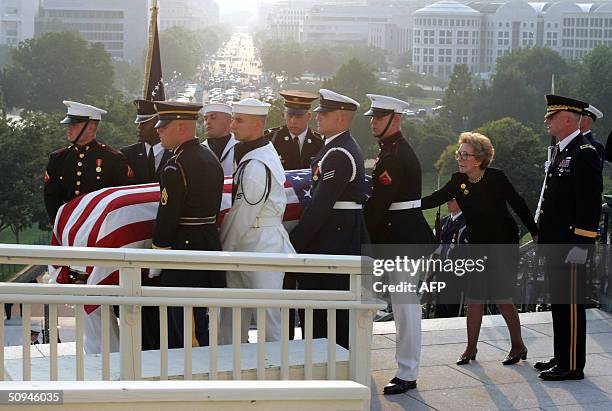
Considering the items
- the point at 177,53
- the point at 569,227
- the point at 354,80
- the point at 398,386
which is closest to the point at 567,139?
the point at 569,227

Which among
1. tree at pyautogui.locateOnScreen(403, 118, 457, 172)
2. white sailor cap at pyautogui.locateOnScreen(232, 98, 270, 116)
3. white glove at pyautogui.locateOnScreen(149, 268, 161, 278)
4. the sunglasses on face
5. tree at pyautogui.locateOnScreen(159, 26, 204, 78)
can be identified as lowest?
tree at pyautogui.locateOnScreen(403, 118, 457, 172)

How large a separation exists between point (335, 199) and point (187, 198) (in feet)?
2.48

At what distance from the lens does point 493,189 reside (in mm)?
6539

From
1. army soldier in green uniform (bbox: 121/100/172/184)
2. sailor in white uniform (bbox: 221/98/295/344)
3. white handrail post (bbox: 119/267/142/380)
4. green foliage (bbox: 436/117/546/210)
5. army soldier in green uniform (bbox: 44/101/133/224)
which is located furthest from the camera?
green foliage (bbox: 436/117/546/210)

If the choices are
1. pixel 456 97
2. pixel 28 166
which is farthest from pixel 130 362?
pixel 456 97

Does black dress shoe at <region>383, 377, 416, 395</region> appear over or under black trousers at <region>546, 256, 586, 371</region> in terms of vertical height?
under

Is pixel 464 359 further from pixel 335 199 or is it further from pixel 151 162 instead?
pixel 151 162

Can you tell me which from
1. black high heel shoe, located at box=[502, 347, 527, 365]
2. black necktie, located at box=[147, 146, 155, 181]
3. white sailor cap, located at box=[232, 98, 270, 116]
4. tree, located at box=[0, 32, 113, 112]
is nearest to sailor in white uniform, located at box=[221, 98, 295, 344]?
white sailor cap, located at box=[232, 98, 270, 116]

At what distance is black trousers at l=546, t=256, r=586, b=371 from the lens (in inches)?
249

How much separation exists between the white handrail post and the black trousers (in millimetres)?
2681

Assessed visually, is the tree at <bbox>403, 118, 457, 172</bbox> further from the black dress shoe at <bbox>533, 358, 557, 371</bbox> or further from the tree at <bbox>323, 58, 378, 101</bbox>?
the black dress shoe at <bbox>533, 358, 557, 371</bbox>

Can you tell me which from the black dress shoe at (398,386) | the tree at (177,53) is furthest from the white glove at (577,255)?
the tree at (177,53)

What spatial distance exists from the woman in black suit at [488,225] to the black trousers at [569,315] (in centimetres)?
25

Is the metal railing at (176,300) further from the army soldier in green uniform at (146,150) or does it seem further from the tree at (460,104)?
the tree at (460,104)
